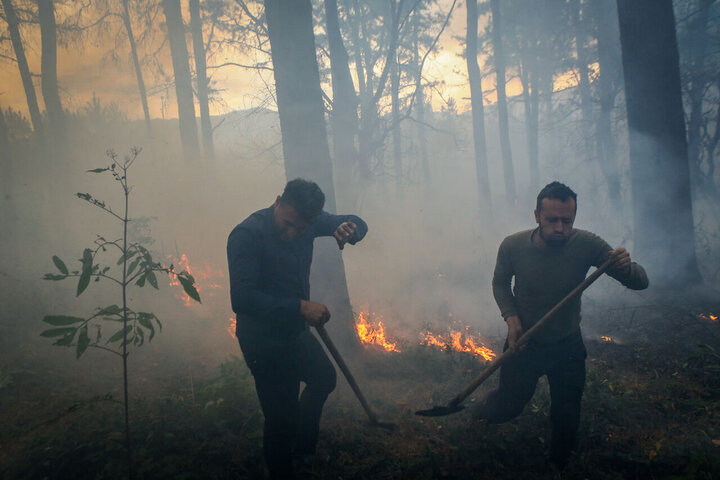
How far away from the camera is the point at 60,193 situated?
12.6 meters

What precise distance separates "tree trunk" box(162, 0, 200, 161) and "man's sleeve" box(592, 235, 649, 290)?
48.3 ft

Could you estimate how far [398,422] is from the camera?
4539mm

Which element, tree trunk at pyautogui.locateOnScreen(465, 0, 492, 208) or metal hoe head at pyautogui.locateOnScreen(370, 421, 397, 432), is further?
tree trunk at pyautogui.locateOnScreen(465, 0, 492, 208)

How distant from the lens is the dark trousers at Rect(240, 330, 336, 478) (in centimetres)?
320

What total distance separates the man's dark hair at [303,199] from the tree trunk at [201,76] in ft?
48.9

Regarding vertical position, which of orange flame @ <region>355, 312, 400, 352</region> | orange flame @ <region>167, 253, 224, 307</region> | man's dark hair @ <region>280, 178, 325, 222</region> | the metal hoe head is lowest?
the metal hoe head

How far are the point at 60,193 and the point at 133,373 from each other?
9.45m

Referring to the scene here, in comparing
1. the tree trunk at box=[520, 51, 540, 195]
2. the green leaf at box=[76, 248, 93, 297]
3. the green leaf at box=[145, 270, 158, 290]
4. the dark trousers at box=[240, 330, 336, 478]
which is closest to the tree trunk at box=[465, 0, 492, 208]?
the tree trunk at box=[520, 51, 540, 195]

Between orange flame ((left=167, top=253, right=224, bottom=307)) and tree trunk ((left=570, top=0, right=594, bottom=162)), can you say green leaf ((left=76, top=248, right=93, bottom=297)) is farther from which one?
tree trunk ((left=570, top=0, right=594, bottom=162))

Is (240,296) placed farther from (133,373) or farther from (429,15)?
(429,15)

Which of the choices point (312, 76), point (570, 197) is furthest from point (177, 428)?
point (312, 76)

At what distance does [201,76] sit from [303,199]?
1710 centimetres

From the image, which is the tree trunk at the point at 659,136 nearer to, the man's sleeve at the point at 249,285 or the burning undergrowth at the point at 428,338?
the burning undergrowth at the point at 428,338

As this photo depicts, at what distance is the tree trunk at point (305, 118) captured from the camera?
18.8 feet
